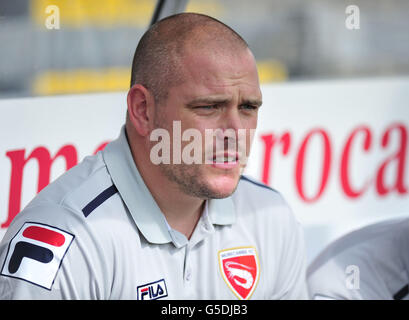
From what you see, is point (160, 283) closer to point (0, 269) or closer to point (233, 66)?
point (0, 269)

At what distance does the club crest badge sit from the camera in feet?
5.52

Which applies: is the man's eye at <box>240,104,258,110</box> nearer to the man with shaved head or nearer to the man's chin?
the man with shaved head

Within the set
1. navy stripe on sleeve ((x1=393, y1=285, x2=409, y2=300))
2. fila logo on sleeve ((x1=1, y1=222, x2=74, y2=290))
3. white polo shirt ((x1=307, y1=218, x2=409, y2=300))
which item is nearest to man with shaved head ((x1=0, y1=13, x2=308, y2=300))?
fila logo on sleeve ((x1=1, y1=222, x2=74, y2=290))

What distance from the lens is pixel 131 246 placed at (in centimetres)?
156

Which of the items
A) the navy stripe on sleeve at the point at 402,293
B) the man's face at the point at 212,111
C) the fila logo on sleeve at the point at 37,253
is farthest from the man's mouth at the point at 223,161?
the navy stripe on sleeve at the point at 402,293

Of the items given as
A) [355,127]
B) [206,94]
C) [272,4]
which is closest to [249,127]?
[206,94]

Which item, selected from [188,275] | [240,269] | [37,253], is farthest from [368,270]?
[37,253]

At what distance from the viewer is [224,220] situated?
1742 mm

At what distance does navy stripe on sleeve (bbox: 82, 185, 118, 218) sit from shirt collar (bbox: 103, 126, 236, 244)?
0.06ft

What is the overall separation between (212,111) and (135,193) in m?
0.28

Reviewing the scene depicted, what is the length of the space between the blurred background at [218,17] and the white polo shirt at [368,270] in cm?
89

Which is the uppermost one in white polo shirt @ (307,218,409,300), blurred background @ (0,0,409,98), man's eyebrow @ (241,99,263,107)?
blurred background @ (0,0,409,98)

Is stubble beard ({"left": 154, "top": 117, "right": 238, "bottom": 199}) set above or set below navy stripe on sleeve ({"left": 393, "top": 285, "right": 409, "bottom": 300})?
above

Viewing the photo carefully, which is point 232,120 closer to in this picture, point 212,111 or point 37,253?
point 212,111
